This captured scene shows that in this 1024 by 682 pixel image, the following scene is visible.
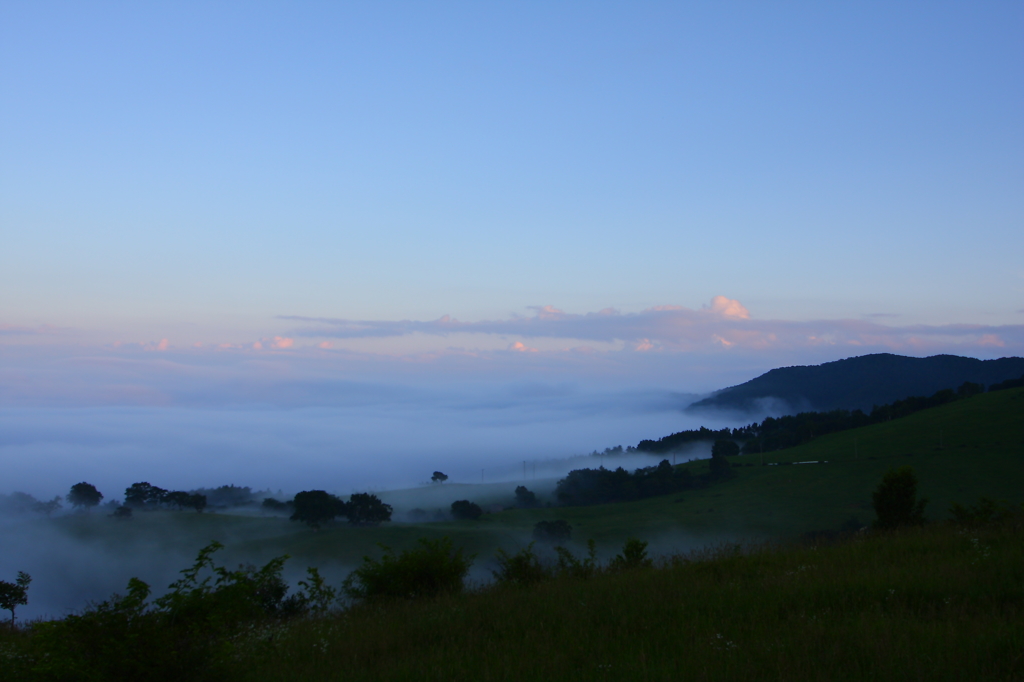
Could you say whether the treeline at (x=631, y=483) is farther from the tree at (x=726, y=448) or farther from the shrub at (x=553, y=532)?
the shrub at (x=553, y=532)

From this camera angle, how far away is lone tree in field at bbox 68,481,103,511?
71.9m

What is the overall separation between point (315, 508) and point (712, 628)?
224 feet

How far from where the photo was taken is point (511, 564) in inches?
441

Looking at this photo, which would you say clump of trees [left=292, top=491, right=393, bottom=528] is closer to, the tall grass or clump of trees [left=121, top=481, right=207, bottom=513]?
clump of trees [left=121, top=481, right=207, bottom=513]

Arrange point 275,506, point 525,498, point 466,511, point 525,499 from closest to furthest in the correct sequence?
point 466,511 → point 275,506 → point 525,499 → point 525,498

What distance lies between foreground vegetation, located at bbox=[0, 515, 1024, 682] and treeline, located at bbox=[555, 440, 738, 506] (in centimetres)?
9156

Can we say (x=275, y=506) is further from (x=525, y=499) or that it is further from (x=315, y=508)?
(x=525, y=499)

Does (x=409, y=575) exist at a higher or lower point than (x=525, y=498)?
higher

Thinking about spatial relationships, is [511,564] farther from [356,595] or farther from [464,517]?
[464,517]

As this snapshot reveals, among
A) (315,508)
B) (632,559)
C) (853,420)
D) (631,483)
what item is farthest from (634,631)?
(853,420)

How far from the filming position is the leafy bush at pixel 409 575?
10633 millimetres

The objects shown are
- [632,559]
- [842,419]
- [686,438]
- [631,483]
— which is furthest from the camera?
[686,438]

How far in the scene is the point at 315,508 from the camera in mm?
69125

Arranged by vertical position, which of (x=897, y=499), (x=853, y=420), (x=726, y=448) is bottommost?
(x=726, y=448)
